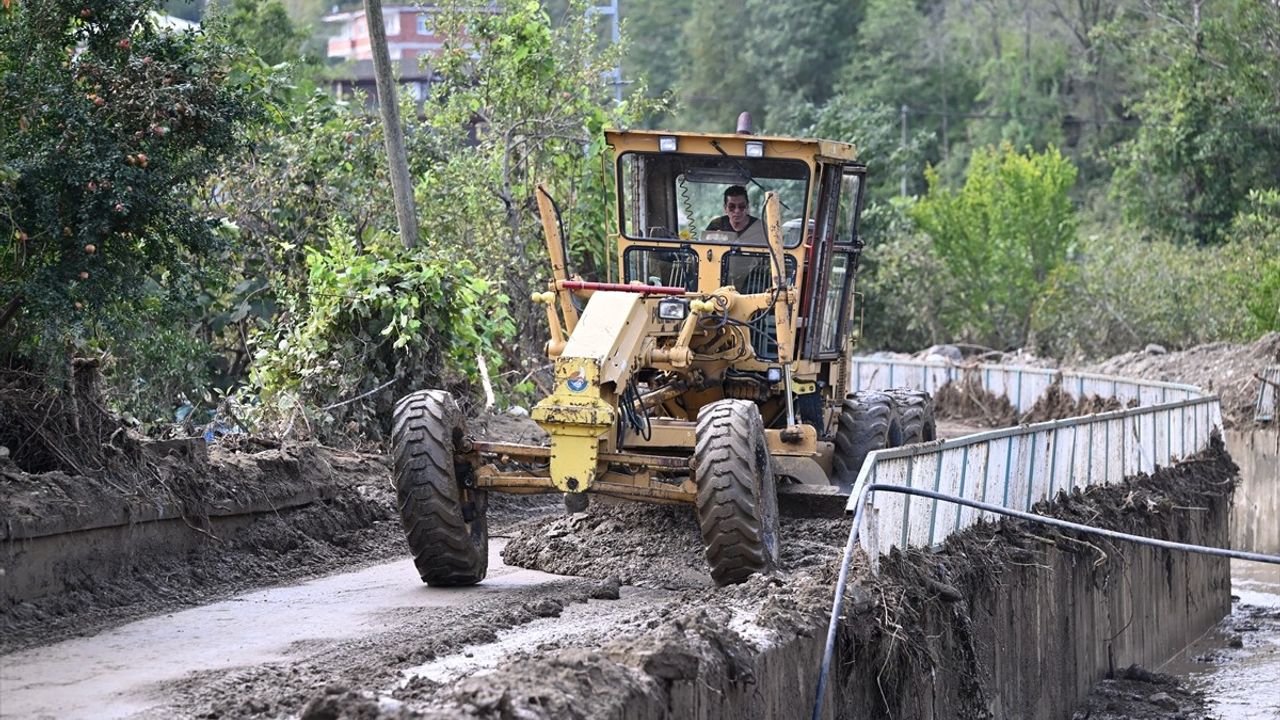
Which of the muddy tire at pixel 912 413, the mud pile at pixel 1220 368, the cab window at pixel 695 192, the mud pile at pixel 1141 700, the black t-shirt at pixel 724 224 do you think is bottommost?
the mud pile at pixel 1141 700

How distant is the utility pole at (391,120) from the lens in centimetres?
1666

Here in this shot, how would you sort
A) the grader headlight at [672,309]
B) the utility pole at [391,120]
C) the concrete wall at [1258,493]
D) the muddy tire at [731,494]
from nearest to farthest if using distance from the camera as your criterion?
the muddy tire at [731,494], the grader headlight at [672,309], the utility pole at [391,120], the concrete wall at [1258,493]

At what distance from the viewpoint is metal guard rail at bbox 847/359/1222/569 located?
10.7m

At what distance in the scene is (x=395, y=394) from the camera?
53.9ft

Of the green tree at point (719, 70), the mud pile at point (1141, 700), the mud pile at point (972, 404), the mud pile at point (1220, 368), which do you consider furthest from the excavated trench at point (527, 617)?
the green tree at point (719, 70)

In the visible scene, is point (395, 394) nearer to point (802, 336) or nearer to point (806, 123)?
point (802, 336)

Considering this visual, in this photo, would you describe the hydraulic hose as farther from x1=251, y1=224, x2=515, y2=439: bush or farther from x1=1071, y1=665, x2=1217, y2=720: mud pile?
x1=251, y1=224, x2=515, y2=439: bush

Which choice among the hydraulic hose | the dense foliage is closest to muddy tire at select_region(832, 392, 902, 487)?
the dense foliage

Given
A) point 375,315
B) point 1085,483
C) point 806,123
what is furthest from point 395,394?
point 806,123

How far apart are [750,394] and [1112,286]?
27231 millimetres

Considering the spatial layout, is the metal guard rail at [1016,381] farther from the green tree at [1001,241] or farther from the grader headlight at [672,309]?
the grader headlight at [672,309]

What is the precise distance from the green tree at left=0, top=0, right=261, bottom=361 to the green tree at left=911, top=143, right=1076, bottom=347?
31939 mm

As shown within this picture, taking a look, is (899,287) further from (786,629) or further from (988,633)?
(786,629)

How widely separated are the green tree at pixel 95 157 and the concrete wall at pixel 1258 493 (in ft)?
60.6
